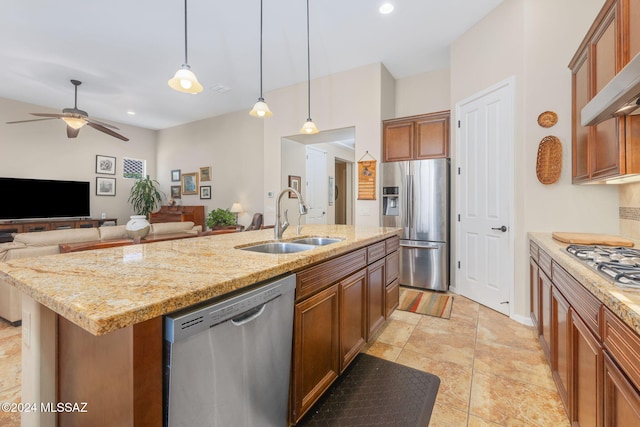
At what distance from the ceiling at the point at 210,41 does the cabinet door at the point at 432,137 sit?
932 mm

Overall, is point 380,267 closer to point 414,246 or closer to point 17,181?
point 414,246

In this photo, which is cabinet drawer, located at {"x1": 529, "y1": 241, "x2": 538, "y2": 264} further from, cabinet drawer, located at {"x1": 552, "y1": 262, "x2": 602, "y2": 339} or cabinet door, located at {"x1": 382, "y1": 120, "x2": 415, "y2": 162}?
cabinet door, located at {"x1": 382, "y1": 120, "x2": 415, "y2": 162}

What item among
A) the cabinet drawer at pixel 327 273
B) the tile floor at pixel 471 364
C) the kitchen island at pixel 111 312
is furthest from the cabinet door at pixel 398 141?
the kitchen island at pixel 111 312

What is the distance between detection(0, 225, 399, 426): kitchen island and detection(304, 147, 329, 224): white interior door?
456 cm

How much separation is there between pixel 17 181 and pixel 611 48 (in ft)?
26.8

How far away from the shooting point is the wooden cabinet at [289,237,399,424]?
1348 mm

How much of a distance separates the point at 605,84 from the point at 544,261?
1.17 meters

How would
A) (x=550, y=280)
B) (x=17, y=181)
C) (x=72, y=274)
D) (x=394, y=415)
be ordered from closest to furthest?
1. (x=72, y=274)
2. (x=394, y=415)
3. (x=550, y=280)
4. (x=17, y=181)

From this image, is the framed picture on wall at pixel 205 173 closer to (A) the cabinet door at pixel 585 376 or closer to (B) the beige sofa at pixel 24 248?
(B) the beige sofa at pixel 24 248

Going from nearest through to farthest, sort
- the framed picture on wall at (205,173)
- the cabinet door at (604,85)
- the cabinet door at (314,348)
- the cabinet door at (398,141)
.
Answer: the cabinet door at (314,348) < the cabinet door at (604,85) < the cabinet door at (398,141) < the framed picture on wall at (205,173)

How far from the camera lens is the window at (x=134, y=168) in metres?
6.95

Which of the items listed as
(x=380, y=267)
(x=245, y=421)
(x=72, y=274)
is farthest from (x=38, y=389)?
(x=380, y=267)

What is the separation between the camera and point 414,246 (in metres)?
3.69

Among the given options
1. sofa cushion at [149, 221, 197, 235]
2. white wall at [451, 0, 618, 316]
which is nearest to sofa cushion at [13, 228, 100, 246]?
sofa cushion at [149, 221, 197, 235]
